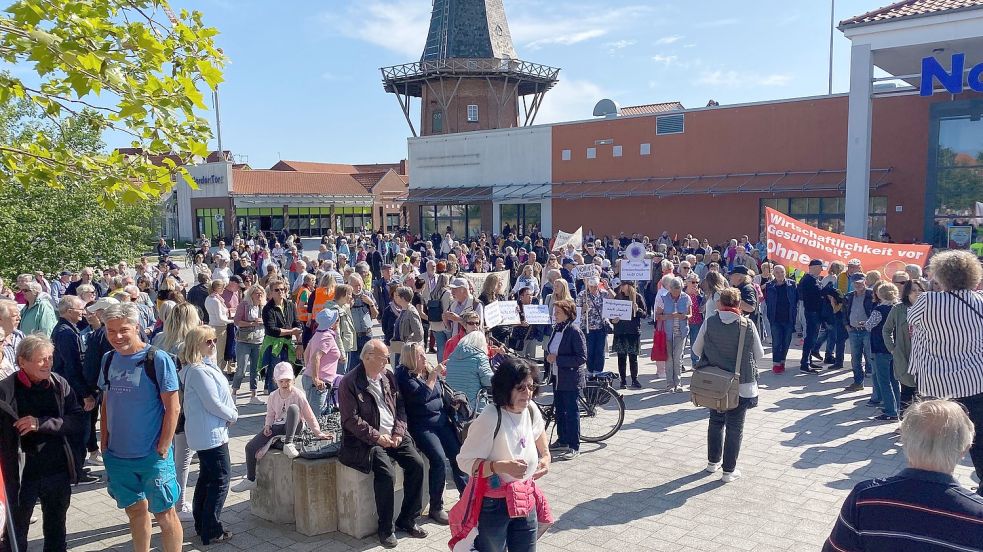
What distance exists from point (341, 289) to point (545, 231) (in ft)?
85.8

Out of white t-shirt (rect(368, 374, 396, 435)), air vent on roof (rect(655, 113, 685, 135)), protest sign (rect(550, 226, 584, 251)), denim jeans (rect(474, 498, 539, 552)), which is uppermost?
air vent on roof (rect(655, 113, 685, 135))

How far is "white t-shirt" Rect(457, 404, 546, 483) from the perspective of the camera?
13.7 feet

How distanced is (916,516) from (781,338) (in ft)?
32.4

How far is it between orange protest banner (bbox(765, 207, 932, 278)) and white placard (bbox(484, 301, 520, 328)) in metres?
6.36

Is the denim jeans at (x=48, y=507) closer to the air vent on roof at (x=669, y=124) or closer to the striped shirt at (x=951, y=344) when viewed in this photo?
the striped shirt at (x=951, y=344)

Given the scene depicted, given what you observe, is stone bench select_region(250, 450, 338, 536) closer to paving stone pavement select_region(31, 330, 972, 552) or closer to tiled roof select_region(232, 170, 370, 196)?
paving stone pavement select_region(31, 330, 972, 552)

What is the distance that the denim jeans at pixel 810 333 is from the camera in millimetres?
11797

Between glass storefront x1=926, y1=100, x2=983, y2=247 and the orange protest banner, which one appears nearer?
the orange protest banner

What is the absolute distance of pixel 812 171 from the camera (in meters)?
26.2

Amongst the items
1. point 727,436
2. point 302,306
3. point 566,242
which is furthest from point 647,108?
point 727,436

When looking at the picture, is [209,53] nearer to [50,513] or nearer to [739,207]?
[50,513]

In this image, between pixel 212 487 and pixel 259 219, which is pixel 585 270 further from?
pixel 259 219

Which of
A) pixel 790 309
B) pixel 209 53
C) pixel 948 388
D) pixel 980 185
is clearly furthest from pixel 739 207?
pixel 209 53

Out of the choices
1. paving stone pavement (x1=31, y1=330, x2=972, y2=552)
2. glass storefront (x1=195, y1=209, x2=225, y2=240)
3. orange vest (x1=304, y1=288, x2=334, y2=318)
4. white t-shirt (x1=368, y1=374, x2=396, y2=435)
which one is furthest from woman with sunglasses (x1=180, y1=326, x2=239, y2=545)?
glass storefront (x1=195, y1=209, x2=225, y2=240)
